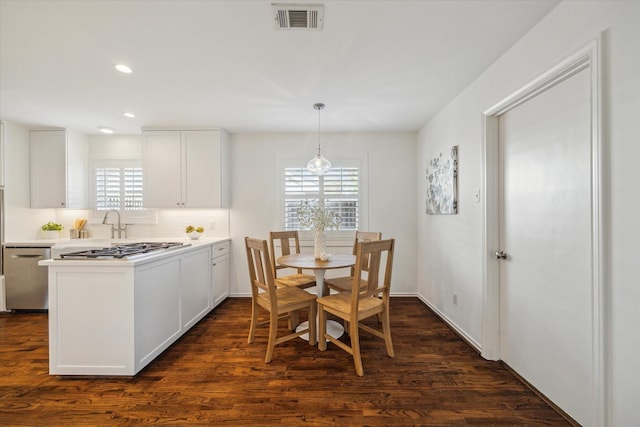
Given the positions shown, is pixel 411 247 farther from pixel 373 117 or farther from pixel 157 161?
pixel 157 161

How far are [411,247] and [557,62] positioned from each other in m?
2.87

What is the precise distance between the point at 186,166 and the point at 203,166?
25 centimetres

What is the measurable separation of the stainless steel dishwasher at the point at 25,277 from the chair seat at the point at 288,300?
318cm

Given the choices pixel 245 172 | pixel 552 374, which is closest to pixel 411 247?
pixel 552 374

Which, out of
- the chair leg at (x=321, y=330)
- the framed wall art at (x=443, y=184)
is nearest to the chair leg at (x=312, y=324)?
the chair leg at (x=321, y=330)

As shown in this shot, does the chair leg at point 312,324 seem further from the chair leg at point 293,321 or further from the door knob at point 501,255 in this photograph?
the door knob at point 501,255

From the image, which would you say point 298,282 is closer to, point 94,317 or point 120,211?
point 94,317

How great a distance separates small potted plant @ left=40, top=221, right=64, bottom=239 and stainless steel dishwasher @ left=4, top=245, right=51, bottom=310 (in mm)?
460

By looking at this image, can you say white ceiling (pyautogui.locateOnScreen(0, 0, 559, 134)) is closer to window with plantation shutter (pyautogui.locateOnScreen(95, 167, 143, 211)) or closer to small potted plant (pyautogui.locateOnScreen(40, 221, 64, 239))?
window with plantation shutter (pyautogui.locateOnScreen(95, 167, 143, 211))

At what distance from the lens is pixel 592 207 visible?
141cm

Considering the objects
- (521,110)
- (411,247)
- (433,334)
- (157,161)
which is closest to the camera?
(521,110)

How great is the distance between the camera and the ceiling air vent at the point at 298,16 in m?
1.58

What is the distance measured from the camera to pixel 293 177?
13.5 ft

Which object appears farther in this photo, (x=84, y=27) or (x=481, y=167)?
(x=481, y=167)
